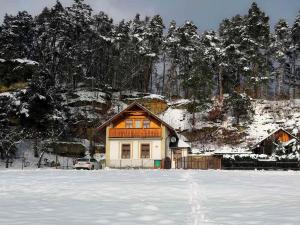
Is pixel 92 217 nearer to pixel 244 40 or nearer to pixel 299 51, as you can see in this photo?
pixel 244 40

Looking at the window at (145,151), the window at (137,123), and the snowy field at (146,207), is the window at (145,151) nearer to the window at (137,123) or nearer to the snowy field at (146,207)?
the window at (137,123)

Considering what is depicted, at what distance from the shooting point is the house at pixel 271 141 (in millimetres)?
50500

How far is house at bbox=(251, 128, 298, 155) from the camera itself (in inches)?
1988

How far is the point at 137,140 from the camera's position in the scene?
49.7m

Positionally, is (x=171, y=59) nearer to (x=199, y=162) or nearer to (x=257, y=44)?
(x=257, y=44)

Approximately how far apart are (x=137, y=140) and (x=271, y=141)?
15711 mm

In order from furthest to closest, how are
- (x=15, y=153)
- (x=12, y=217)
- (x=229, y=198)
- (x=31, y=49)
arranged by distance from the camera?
(x=31, y=49)
(x=15, y=153)
(x=229, y=198)
(x=12, y=217)

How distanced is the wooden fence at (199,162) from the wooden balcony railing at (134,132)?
13.9 feet

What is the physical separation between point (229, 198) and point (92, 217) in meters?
5.98

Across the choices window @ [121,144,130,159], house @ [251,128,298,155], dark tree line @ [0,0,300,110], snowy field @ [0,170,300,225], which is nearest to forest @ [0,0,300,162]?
dark tree line @ [0,0,300,110]

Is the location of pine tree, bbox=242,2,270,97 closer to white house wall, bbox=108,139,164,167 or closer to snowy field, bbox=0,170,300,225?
white house wall, bbox=108,139,164,167

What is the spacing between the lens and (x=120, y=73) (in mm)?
80562


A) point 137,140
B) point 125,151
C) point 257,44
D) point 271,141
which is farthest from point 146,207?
point 257,44

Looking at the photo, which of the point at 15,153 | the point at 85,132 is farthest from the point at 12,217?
the point at 85,132
